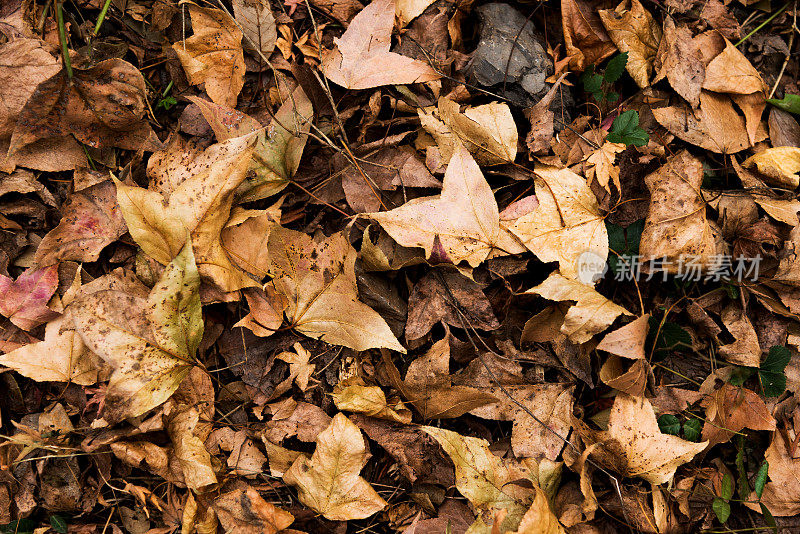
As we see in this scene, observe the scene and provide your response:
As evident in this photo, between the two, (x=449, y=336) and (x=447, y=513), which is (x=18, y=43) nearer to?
(x=449, y=336)

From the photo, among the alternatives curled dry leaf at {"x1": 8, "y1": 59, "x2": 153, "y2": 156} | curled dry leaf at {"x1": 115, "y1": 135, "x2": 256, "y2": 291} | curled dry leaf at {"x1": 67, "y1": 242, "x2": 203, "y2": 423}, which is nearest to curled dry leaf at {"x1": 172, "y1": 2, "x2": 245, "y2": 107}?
curled dry leaf at {"x1": 8, "y1": 59, "x2": 153, "y2": 156}

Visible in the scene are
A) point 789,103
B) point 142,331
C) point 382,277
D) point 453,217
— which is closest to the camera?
point 142,331

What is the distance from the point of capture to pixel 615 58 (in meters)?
1.77

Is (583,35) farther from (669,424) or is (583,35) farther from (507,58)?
(669,424)

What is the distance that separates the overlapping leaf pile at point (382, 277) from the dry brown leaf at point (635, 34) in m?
0.02

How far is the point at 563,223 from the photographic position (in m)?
1.62

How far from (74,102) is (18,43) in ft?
0.75

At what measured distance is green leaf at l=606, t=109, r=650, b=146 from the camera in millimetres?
1706

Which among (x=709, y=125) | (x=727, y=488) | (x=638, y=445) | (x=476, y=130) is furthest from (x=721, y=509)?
(x=476, y=130)

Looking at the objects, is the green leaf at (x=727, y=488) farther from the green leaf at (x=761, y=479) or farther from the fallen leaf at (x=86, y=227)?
the fallen leaf at (x=86, y=227)

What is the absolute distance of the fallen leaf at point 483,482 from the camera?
152cm

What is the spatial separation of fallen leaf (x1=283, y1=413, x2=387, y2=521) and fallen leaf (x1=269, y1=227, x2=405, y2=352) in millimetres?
252

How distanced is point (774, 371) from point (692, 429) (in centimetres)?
35

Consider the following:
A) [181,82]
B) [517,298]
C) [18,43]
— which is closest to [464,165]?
[517,298]
